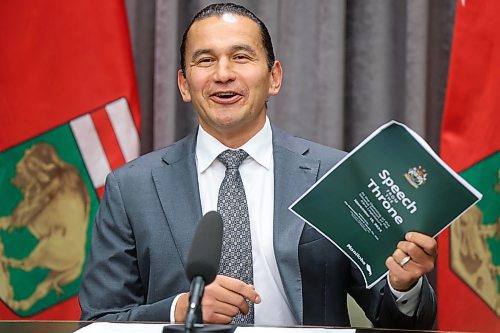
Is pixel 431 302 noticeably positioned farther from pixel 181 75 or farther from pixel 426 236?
pixel 181 75

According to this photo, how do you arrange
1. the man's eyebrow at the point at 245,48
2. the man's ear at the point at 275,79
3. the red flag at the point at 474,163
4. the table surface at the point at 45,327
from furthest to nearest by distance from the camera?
1. the red flag at the point at 474,163
2. the man's ear at the point at 275,79
3. the man's eyebrow at the point at 245,48
4. the table surface at the point at 45,327

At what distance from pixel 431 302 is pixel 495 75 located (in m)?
0.87

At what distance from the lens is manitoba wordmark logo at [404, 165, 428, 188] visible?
1.44 m

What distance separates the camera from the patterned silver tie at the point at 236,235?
1.77m

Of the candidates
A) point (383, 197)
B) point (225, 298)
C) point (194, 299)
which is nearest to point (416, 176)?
point (383, 197)

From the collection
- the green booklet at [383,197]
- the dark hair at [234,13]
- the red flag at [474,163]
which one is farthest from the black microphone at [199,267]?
the red flag at [474,163]

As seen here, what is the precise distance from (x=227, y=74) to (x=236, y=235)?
38 centimetres

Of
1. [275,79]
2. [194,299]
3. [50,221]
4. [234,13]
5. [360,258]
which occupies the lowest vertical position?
[50,221]

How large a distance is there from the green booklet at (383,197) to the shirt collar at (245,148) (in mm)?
366

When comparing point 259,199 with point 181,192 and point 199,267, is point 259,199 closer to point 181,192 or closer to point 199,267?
point 181,192

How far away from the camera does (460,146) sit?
2328 mm

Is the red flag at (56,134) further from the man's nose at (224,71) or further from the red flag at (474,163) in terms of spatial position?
the red flag at (474,163)

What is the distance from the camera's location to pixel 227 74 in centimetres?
184

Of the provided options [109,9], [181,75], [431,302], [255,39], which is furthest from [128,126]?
[431,302]
